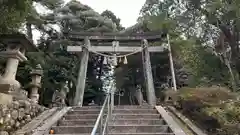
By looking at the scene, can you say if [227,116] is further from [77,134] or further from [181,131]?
[77,134]

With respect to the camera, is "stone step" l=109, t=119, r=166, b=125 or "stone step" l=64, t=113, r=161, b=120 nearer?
"stone step" l=109, t=119, r=166, b=125

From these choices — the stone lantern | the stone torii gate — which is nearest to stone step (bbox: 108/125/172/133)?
the stone lantern

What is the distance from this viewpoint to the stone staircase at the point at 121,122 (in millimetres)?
5664

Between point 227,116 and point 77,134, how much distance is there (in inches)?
122

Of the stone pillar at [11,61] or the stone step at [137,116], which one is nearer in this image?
the stone step at [137,116]

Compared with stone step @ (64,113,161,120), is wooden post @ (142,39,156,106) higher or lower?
higher

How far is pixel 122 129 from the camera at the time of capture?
572cm

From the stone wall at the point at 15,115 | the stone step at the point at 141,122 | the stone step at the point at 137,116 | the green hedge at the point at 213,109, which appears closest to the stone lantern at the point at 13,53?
the stone wall at the point at 15,115

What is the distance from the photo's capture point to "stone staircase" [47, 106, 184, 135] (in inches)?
223

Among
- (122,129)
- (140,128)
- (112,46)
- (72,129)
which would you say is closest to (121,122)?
(122,129)

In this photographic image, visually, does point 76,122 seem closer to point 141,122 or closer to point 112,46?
point 141,122

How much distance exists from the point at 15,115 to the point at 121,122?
2525 mm

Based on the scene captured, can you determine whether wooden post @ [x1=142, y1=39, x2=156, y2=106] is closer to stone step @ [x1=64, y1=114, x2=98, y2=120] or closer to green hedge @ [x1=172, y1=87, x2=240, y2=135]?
green hedge @ [x1=172, y1=87, x2=240, y2=135]

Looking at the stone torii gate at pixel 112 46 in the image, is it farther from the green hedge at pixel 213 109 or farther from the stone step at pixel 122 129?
the stone step at pixel 122 129
